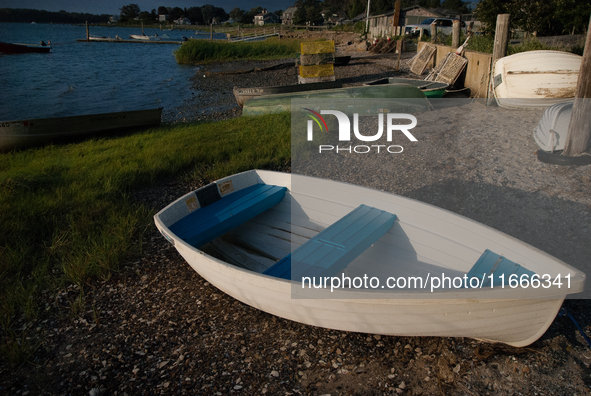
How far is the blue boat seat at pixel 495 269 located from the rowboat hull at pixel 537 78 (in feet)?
27.5

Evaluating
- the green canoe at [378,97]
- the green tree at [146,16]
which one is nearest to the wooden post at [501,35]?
the green canoe at [378,97]

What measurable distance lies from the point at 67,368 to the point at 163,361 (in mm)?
806

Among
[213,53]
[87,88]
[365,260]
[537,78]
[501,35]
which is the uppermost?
[213,53]

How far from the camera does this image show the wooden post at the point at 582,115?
614 cm

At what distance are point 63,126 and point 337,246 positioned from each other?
888cm

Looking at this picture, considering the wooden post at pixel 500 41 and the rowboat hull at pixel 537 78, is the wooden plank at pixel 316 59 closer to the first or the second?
the wooden post at pixel 500 41

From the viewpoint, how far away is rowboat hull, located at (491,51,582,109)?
912 cm

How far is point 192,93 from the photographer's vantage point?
18.8m

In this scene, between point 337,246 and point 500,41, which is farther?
point 500,41

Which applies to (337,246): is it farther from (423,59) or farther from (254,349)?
(423,59)

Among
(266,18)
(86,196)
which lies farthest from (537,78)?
(266,18)

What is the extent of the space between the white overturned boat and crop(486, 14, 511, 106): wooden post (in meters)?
8.69

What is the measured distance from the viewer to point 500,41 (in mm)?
Result: 10859

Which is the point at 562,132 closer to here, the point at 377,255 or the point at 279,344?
the point at 377,255
